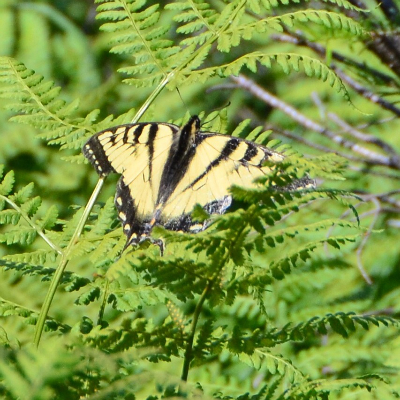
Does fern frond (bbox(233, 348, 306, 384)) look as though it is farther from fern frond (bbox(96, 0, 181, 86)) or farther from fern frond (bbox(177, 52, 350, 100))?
fern frond (bbox(96, 0, 181, 86))

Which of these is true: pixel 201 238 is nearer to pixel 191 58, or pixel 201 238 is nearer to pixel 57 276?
pixel 57 276

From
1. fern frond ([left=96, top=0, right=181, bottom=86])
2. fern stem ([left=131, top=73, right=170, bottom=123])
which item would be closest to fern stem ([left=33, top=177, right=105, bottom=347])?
fern stem ([left=131, top=73, right=170, bottom=123])

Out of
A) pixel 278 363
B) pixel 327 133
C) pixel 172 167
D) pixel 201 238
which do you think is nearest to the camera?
pixel 201 238

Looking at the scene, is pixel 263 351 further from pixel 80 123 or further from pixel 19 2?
pixel 19 2

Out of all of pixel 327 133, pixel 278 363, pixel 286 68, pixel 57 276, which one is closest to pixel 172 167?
pixel 286 68

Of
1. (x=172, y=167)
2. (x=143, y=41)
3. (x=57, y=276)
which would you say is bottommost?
(x=57, y=276)

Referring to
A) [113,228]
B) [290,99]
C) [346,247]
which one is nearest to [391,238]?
[346,247]
